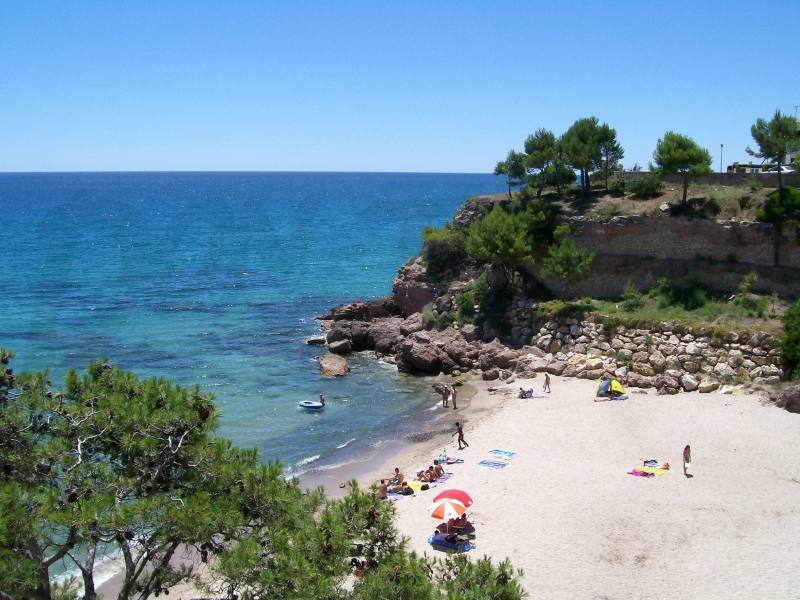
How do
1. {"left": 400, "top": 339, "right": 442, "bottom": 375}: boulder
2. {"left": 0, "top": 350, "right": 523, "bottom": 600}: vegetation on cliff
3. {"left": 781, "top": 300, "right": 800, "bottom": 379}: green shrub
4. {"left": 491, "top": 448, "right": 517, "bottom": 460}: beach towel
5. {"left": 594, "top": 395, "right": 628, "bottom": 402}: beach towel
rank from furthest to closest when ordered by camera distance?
{"left": 400, "top": 339, "right": 442, "bottom": 375}: boulder → {"left": 594, "top": 395, "right": 628, "bottom": 402}: beach towel → {"left": 781, "top": 300, "right": 800, "bottom": 379}: green shrub → {"left": 491, "top": 448, "right": 517, "bottom": 460}: beach towel → {"left": 0, "top": 350, "right": 523, "bottom": 600}: vegetation on cliff

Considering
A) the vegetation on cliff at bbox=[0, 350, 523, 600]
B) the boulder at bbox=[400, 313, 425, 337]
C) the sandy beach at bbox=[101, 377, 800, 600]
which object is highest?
the vegetation on cliff at bbox=[0, 350, 523, 600]

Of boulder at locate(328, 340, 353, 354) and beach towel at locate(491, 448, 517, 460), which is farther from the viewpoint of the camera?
boulder at locate(328, 340, 353, 354)

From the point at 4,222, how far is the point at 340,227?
53.7 metres

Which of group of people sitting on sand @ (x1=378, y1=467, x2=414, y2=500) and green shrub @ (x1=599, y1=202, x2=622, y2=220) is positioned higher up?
green shrub @ (x1=599, y1=202, x2=622, y2=220)

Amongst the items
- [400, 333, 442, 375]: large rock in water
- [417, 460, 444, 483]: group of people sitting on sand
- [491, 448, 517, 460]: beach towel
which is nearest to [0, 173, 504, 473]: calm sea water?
[400, 333, 442, 375]: large rock in water

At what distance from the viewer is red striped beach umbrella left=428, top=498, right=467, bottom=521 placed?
67.9ft

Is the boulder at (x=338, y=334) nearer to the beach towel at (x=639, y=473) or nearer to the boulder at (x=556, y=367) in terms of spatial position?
the boulder at (x=556, y=367)

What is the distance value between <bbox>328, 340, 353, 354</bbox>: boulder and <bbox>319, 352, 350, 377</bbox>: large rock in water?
7.81 feet

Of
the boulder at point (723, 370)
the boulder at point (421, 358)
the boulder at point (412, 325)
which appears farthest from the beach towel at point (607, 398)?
the boulder at point (412, 325)

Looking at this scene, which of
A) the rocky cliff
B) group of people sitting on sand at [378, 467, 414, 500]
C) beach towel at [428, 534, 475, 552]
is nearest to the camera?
beach towel at [428, 534, 475, 552]

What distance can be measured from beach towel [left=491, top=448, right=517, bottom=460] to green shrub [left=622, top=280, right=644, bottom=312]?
46.2ft

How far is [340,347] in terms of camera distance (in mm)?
44531

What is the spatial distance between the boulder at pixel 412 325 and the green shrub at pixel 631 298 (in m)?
11.8

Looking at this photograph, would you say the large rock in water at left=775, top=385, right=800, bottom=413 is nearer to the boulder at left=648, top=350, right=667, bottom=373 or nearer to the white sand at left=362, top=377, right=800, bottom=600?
the white sand at left=362, top=377, right=800, bottom=600
